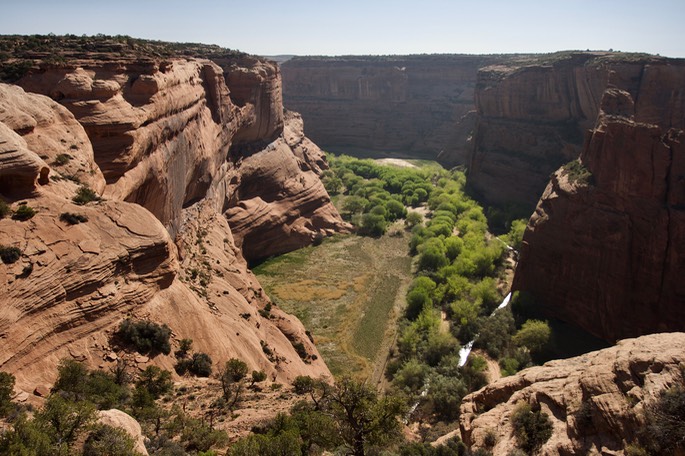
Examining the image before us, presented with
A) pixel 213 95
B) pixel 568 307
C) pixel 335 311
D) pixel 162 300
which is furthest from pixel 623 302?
pixel 213 95

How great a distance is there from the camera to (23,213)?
19.9m

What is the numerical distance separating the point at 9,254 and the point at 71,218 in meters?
3.22

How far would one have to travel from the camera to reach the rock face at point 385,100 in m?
117

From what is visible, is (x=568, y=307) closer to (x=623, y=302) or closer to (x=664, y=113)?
(x=623, y=302)

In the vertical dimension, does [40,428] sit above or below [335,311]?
above

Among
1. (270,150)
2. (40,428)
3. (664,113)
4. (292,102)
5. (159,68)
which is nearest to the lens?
(40,428)

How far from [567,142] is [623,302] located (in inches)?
1476

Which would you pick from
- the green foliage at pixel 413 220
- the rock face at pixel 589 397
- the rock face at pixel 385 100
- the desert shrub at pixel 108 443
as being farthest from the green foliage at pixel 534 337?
the rock face at pixel 385 100

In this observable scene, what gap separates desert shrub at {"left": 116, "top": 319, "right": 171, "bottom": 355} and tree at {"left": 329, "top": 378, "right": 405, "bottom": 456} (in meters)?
7.98

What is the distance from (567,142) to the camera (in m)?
65.9

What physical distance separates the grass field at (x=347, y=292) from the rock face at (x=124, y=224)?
13.6ft

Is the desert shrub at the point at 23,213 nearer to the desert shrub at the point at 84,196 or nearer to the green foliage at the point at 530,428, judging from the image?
the desert shrub at the point at 84,196

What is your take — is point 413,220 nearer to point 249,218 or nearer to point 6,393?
point 249,218

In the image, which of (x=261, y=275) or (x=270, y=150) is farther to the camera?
(x=270, y=150)
